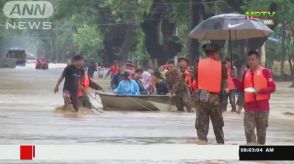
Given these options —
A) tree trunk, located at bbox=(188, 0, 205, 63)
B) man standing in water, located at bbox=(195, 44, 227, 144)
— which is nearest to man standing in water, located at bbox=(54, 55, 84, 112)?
man standing in water, located at bbox=(195, 44, 227, 144)

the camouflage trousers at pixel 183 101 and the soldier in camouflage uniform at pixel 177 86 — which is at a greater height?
the soldier in camouflage uniform at pixel 177 86

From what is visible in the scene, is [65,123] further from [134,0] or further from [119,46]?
[119,46]

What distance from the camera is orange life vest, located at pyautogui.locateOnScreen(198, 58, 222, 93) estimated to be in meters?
12.2

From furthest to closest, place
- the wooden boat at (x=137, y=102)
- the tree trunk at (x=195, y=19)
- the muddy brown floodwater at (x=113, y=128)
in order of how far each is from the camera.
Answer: the tree trunk at (x=195, y=19)
the wooden boat at (x=137, y=102)
the muddy brown floodwater at (x=113, y=128)

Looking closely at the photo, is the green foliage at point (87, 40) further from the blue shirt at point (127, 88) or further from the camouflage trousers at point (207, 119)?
the camouflage trousers at point (207, 119)

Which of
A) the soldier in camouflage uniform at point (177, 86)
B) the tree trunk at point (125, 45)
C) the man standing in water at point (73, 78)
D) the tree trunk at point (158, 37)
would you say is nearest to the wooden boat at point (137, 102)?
the soldier in camouflage uniform at point (177, 86)

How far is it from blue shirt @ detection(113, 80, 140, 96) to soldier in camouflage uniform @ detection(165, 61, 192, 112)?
3.32 ft

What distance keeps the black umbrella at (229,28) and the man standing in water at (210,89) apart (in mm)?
5403

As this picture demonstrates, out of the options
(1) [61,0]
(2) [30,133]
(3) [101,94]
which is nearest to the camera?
(2) [30,133]

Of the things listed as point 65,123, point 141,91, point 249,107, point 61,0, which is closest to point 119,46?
point 61,0

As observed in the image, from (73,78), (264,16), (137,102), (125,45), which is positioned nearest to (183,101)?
(137,102)

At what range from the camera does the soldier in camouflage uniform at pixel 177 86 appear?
75.9ft

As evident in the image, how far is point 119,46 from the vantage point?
7512 centimetres

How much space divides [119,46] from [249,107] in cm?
→ 6365
